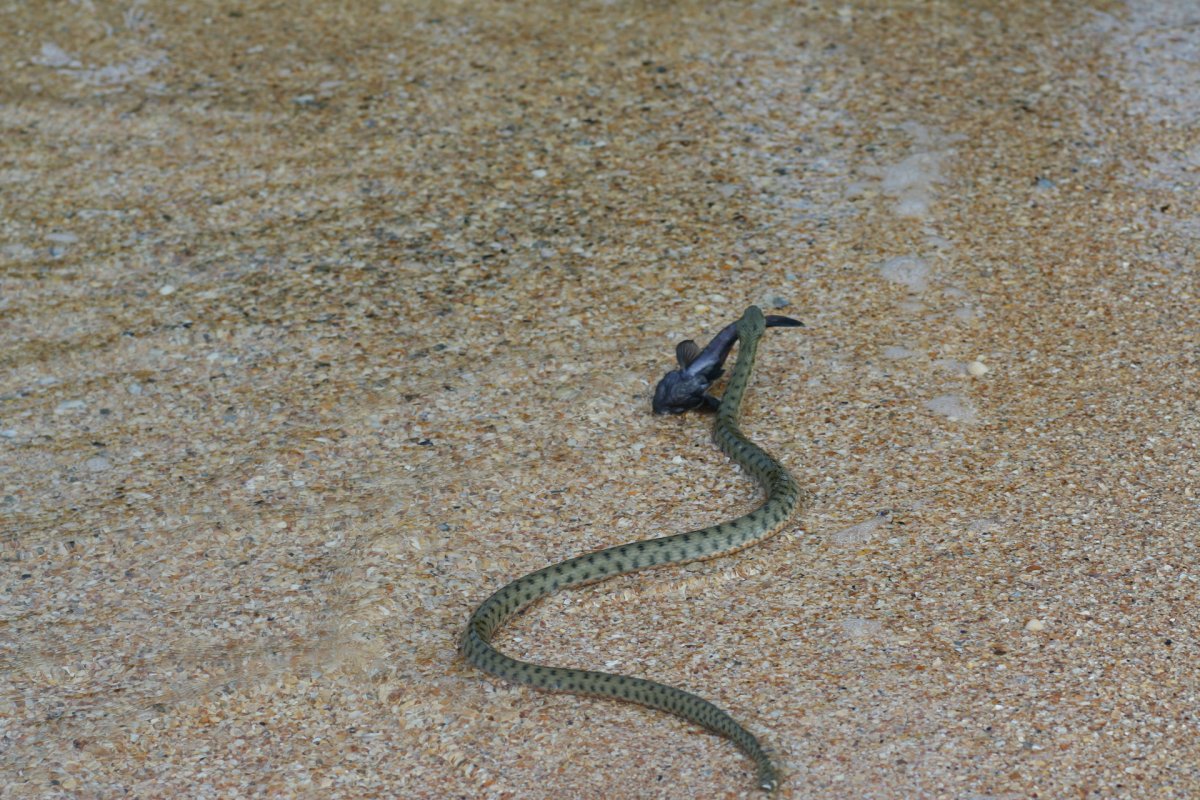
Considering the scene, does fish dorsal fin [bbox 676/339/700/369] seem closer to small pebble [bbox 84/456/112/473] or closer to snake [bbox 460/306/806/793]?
snake [bbox 460/306/806/793]

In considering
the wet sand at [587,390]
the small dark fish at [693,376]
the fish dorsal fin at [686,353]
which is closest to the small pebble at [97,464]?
the wet sand at [587,390]

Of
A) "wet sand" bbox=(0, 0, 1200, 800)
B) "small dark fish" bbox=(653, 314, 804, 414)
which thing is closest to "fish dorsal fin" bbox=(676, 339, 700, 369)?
"small dark fish" bbox=(653, 314, 804, 414)

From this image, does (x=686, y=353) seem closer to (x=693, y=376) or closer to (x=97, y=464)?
(x=693, y=376)

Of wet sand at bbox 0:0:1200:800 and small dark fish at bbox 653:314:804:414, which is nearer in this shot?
wet sand at bbox 0:0:1200:800

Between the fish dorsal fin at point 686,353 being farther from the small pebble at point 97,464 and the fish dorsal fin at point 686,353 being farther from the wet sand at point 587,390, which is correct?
the small pebble at point 97,464

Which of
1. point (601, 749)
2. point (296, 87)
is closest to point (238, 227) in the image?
point (296, 87)

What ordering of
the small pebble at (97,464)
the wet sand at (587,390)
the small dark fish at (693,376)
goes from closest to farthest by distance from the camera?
the wet sand at (587,390), the small pebble at (97,464), the small dark fish at (693,376)

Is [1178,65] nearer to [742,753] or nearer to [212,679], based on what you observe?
[742,753]

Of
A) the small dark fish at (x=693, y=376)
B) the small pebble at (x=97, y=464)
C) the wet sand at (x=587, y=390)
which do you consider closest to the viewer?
the wet sand at (x=587, y=390)

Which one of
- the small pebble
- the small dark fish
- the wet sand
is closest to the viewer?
the wet sand
